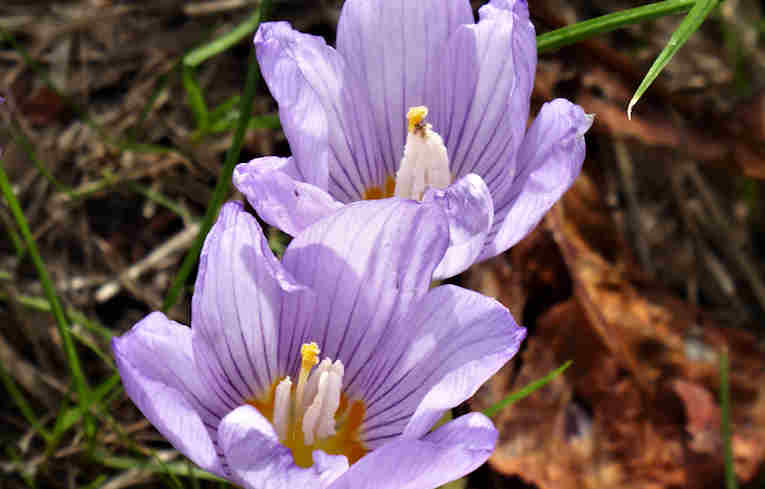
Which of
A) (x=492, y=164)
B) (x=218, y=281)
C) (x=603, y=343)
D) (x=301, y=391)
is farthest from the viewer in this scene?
(x=603, y=343)

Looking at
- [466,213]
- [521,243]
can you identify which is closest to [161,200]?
[521,243]

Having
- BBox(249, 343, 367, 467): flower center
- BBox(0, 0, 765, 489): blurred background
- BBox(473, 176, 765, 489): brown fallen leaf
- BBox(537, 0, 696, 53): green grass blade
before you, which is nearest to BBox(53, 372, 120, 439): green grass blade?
BBox(0, 0, 765, 489): blurred background

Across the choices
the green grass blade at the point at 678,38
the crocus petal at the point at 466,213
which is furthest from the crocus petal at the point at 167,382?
the green grass blade at the point at 678,38

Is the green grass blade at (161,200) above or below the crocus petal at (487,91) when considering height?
below

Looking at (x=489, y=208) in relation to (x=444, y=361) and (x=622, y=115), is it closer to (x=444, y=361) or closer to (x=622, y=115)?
(x=444, y=361)

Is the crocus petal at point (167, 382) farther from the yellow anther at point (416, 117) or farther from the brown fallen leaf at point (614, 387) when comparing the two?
the brown fallen leaf at point (614, 387)

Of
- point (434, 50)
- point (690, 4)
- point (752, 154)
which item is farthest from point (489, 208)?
point (752, 154)
